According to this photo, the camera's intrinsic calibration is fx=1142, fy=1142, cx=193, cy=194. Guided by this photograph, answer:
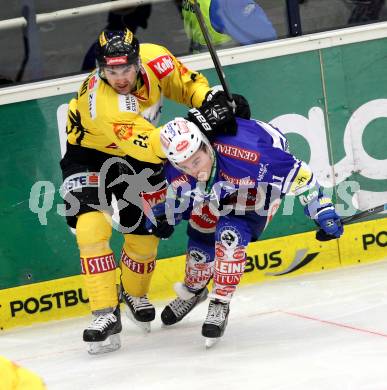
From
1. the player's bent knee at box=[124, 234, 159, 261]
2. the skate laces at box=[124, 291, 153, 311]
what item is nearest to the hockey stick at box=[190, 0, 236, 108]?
the player's bent knee at box=[124, 234, 159, 261]

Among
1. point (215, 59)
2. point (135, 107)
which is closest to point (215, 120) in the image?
point (135, 107)

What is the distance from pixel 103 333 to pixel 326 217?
106 cm

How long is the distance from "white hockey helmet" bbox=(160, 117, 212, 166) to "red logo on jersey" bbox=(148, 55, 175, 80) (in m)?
0.55

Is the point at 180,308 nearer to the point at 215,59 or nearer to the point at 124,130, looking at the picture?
the point at 124,130

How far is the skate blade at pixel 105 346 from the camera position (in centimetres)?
493

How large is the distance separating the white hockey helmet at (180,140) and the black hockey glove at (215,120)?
54mm

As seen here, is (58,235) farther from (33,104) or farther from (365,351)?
(365,351)

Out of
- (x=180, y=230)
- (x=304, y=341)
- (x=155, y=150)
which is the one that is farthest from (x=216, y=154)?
(x=180, y=230)

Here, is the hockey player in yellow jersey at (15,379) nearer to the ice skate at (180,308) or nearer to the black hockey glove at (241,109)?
the black hockey glove at (241,109)

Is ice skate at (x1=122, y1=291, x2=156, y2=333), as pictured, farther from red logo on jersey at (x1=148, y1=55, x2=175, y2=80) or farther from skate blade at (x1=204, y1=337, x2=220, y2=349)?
red logo on jersey at (x1=148, y1=55, x2=175, y2=80)

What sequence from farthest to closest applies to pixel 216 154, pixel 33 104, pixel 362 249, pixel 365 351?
pixel 362 249 → pixel 33 104 → pixel 216 154 → pixel 365 351

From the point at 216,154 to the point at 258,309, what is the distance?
1.10m

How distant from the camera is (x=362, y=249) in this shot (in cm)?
616

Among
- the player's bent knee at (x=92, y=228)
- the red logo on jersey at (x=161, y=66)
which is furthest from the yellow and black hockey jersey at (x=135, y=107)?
the player's bent knee at (x=92, y=228)
